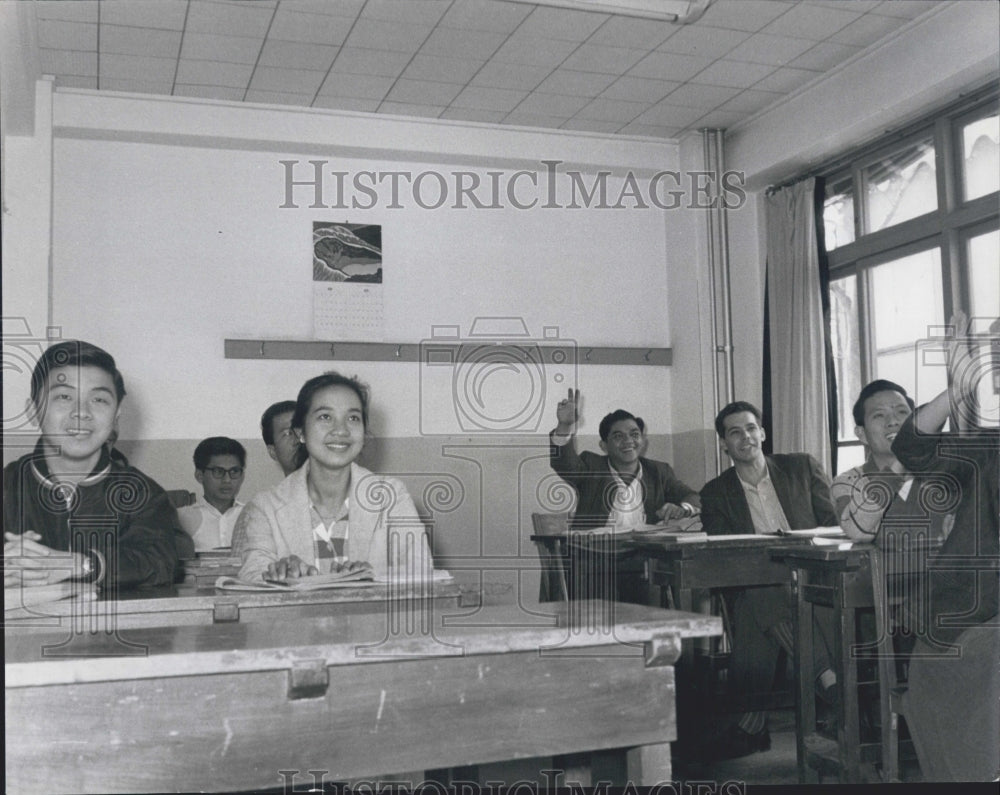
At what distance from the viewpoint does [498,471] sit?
233 inches

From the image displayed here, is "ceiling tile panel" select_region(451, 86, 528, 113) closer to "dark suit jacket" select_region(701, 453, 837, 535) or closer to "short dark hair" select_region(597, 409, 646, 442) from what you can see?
"short dark hair" select_region(597, 409, 646, 442)

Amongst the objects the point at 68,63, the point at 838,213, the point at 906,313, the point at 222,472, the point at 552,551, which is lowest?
the point at 552,551

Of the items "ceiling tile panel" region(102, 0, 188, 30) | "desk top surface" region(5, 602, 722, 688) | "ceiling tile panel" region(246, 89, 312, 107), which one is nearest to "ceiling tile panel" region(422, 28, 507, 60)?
"ceiling tile panel" region(246, 89, 312, 107)

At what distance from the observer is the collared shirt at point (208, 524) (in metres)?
3.88

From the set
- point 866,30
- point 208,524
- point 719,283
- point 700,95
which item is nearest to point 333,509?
point 208,524

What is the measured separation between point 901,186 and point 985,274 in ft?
2.27

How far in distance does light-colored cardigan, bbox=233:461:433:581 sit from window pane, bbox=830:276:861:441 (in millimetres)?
3283

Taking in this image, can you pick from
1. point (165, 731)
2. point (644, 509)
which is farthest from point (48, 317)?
point (165, 731)

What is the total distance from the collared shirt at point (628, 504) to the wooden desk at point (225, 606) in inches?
104

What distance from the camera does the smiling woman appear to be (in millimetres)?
2467

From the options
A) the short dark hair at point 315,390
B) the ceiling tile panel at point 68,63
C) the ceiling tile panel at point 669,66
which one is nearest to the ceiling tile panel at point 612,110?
the ceiling tile panel at point 669,66

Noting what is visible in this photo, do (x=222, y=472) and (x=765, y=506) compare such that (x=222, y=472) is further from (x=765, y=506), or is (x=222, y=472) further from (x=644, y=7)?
(x=644, y=7)

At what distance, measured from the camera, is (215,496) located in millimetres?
4402

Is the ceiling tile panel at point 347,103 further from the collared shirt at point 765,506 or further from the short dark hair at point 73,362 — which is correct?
the short dark hair at point 73,362
